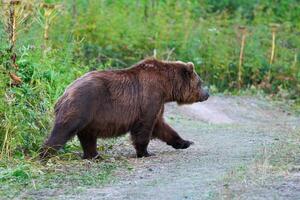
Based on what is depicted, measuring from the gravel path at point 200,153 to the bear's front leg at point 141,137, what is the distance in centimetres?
16

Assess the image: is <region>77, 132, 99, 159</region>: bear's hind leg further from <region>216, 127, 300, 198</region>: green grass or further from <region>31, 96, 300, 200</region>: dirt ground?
<region>216, 127, 300, 198</region>: green grass

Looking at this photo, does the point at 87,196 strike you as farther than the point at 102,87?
No

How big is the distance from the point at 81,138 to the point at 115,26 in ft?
33.5

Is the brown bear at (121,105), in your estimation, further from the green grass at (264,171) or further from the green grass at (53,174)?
the green grass at (264,171)

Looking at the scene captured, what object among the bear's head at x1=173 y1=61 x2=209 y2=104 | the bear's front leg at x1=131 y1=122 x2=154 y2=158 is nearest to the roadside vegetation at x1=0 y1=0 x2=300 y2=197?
the bear's front leg at x1=131 y1=122 x2=154 y2=158

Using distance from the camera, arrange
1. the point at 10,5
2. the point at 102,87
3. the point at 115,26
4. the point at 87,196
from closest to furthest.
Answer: the point at 87,196
the point at 102,87
the point at 10,5
the point at 115,26

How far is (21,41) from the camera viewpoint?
12.8 metres

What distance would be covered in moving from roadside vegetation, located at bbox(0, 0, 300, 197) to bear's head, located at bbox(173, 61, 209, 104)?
1.27 m

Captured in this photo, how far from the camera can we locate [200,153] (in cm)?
1110

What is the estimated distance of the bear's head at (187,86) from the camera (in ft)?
38.9

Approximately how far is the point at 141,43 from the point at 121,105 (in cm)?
1019

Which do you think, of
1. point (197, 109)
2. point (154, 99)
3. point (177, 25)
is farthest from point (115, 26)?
point (154, 99)

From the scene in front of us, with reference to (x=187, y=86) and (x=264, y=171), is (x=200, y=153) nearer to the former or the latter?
(x=187, y=86)

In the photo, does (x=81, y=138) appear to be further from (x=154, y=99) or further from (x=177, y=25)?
(x=177, y=25)
